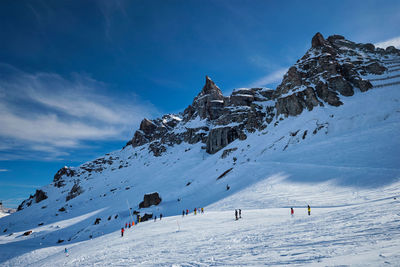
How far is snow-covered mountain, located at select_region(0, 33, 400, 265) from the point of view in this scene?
26.8 m

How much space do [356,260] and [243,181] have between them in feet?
126

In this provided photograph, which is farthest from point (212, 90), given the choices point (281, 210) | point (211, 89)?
point (281, 210)

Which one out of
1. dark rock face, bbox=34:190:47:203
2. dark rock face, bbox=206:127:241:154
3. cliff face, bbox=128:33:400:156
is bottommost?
dark rock face, bbox=34:190:47:203

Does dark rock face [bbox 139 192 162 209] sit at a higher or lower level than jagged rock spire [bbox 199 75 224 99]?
lower

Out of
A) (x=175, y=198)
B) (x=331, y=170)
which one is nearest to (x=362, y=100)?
(x=331, y=170)

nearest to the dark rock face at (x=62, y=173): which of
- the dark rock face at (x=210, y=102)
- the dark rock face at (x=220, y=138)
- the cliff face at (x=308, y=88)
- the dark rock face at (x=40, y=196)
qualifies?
the dark rock face at (x=40, y=196)

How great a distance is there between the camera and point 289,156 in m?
45.6

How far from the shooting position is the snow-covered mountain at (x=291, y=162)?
2679cm

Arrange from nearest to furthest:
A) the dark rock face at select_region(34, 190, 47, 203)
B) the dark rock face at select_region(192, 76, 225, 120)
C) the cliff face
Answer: the cliff face < the dark rock face at select_region(34, 190, 47, 203) < the dark rock face at select_region(192, 76, 225, 120)

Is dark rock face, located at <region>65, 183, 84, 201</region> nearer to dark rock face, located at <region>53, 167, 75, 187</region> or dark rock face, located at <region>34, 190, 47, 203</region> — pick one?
dark rock face, located at <region>34, 190, 47, 203</region>

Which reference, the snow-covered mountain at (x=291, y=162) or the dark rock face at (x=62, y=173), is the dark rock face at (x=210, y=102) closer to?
the snow-covered mountain at (x=291, y=162)

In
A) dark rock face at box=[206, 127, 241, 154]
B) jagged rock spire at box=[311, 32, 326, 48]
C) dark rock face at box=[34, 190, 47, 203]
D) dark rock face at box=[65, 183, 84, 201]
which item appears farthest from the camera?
dark rock face at box=[34, 190, 47, 203]

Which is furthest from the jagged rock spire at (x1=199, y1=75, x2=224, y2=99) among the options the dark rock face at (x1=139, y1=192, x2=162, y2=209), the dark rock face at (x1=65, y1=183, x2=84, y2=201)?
the dark rock face at (x1=65, y1=183, x2=84, y2=201)

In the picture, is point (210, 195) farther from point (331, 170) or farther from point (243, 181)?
point (331, 170)
